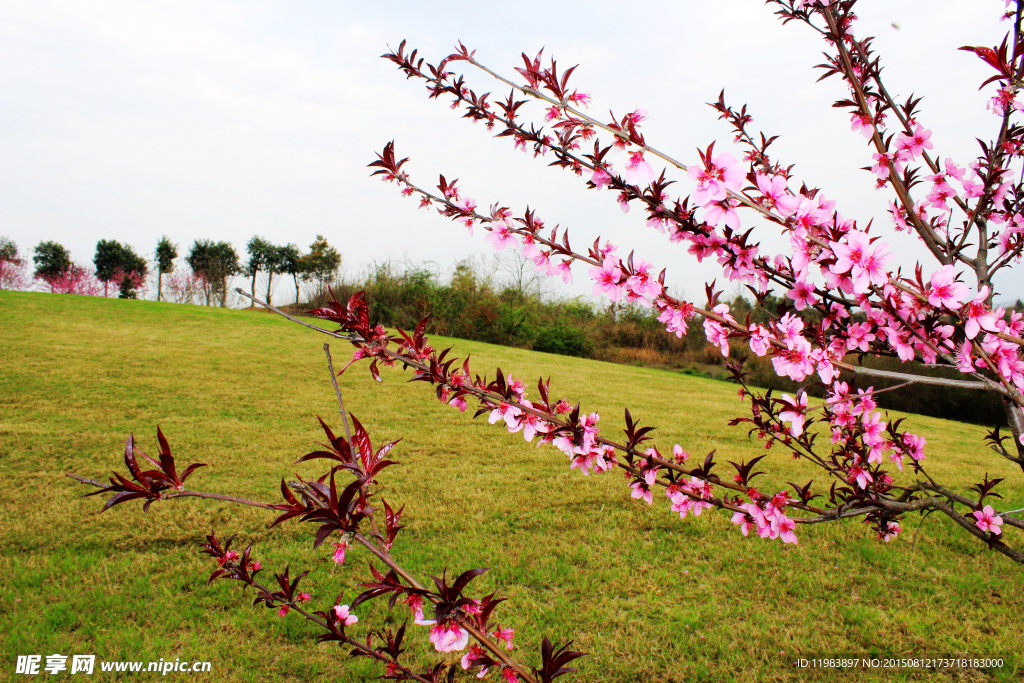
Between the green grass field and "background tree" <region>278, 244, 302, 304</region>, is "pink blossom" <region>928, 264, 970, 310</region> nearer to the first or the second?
the green grass field

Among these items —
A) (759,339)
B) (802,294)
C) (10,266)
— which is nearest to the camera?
(759,339)

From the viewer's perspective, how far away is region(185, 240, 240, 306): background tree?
99.1 feet

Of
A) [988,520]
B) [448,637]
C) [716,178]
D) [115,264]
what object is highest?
[115,264]

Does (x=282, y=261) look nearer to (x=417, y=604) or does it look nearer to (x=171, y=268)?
(x=171, y=268)

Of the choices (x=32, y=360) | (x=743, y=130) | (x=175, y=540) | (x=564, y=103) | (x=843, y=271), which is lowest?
(x=175, y=540)

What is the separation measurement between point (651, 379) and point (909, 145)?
11680 millimetres

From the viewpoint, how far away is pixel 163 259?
100 feet

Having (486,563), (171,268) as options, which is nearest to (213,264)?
(171,268)

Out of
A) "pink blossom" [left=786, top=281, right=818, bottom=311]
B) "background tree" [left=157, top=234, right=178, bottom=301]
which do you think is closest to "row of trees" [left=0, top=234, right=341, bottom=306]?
"background tree" [left=157, top=234, right=178, bottom=301]

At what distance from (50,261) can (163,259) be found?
4.92 m

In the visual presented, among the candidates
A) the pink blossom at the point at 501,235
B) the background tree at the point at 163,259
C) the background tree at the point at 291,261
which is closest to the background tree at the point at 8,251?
the background tree at the point at 163,259

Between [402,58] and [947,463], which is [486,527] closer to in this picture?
[402,58]

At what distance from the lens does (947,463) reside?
6.74 meters

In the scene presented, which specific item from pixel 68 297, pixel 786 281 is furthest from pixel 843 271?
pixel 68 297
